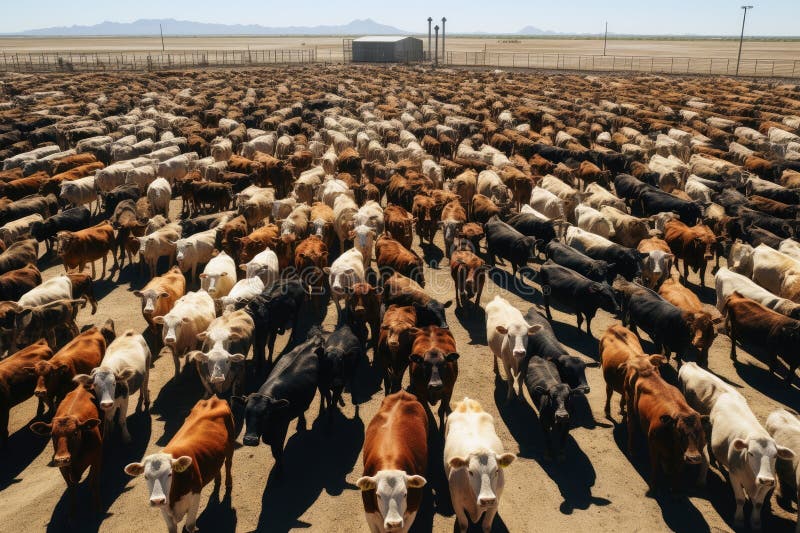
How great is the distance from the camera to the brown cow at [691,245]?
13930mm

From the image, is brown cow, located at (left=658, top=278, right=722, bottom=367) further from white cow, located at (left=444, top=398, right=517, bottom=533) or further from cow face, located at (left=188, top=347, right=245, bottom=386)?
cow face, located at (left=188, top=347, right=245, bottom=386)

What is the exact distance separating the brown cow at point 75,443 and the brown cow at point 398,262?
717 cm

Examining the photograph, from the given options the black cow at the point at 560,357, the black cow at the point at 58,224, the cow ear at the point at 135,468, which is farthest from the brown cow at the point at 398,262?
the black cow at the point at 58,224

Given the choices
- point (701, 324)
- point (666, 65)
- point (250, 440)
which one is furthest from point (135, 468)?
point (666, 65)

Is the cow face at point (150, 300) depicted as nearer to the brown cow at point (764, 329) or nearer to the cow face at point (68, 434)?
the cow face at point (68, 434)

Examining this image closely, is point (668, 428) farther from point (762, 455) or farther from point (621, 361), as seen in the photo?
point (621, 361)

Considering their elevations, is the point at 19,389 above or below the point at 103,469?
above

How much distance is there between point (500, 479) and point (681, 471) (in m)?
2.82

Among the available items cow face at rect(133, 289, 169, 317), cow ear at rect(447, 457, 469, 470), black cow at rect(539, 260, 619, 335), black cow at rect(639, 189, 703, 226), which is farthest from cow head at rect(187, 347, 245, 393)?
black cow at rect(639, 189, 703, 226)

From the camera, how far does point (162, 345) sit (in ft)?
37.9

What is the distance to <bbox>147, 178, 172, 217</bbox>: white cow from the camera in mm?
18156

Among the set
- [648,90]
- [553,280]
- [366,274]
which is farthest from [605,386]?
[648,90]

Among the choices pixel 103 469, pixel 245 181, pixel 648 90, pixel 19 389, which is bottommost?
pixel 103 469

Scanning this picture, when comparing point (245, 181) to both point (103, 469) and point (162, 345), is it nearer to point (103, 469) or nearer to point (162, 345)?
point (162, 345)
